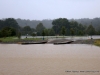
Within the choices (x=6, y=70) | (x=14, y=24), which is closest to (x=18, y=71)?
(x=6, y=70)

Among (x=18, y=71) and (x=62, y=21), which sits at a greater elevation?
(x=62, y=21)

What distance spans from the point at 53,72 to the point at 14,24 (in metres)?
48.8

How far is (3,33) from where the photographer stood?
33.2m

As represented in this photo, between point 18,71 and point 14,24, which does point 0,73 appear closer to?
point 18,71

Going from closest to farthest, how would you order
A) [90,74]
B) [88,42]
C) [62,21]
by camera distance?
[90,74]
[88,42]
[62,21]

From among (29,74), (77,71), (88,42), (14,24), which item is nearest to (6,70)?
(29,74)

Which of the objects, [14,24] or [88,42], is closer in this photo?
[88,42]

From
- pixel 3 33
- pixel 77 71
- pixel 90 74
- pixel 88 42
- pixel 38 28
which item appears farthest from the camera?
pixel 38 28

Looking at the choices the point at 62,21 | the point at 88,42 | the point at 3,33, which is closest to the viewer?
the point at 88,42

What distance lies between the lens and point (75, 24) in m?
52.7

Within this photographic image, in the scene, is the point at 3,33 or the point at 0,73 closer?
the point at 0,73

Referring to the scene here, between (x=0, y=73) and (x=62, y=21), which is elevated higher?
(x=62, y=21)

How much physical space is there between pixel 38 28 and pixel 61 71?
161 feet

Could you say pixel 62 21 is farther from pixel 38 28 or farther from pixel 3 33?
pixel 3 33
